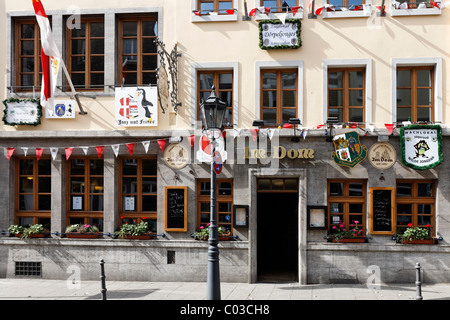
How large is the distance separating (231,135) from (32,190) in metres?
6.04

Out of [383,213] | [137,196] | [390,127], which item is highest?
[390,127]

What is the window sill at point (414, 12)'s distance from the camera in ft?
45.4

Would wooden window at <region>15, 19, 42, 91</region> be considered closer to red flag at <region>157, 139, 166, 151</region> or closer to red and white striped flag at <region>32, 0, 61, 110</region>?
red and white striped flag at <region>32, 0, 61, 110</region>

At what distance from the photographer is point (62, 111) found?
14938 millimetres

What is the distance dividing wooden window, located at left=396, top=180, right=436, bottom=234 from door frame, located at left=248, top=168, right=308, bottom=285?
2.51 m

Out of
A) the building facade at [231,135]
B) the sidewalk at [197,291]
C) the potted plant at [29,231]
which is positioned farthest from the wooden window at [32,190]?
the sidewalk at [197,291]

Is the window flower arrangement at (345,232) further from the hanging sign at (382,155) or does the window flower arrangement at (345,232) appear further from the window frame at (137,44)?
the window frame at (137,44)

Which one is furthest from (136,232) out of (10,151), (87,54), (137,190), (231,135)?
(87,54)

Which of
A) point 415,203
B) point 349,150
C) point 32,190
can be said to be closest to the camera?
point 349,150

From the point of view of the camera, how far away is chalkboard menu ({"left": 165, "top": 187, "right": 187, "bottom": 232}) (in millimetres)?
14461

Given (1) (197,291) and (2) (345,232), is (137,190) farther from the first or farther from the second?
(2) (345,232)

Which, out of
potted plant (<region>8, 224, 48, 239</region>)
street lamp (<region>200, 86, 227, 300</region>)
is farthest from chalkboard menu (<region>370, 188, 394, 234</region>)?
potted plant (<region>8, 224, 48, 239</region>)

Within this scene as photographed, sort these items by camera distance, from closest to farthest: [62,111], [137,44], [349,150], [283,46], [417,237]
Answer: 1. [417,237]
2. [349,150]
3. [283,46]
4. [62,111]
5. [137,44]

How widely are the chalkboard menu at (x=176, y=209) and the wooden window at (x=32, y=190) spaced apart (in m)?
3.58
